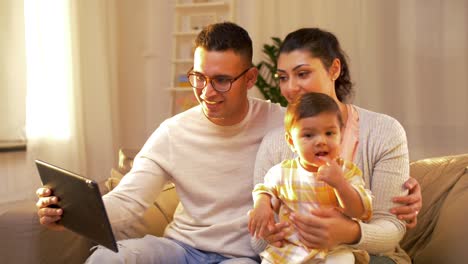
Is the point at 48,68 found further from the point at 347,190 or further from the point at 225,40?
the point at 347,190

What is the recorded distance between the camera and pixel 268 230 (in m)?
1.42

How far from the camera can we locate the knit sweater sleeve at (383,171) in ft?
4.84

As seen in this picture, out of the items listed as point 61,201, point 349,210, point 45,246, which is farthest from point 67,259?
point 349,210

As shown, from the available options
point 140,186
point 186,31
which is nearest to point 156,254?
→ point 140,186

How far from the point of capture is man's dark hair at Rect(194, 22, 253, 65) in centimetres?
180

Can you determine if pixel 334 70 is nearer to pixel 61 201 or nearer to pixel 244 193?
pixel 244 193

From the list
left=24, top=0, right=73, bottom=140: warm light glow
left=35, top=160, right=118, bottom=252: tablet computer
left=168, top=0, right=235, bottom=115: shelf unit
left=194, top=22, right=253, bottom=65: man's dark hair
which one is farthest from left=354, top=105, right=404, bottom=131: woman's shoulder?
left=168, top=0, right=235, bottom=115: shelf unit

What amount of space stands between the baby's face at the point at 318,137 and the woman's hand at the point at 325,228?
13 cm

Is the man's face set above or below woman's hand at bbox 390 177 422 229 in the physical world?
above

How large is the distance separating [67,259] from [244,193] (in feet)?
2.32

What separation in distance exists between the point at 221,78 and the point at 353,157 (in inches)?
20.3

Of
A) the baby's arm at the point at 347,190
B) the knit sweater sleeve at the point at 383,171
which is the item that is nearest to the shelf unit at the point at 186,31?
the knit sweater sleeve at the point at 383,171

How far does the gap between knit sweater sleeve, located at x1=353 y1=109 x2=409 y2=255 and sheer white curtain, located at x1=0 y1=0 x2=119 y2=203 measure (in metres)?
2.25

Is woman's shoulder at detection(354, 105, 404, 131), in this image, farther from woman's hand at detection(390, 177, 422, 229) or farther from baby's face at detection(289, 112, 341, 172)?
baby's face at detection(289, 112, 341, 172)
